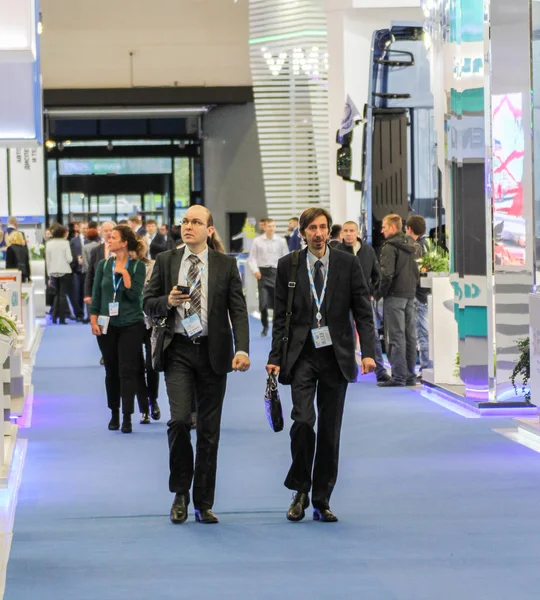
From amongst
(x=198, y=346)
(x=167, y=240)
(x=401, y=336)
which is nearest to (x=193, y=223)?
(x=198, y=346)

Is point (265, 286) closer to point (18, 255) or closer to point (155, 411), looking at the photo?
point (18, 255)

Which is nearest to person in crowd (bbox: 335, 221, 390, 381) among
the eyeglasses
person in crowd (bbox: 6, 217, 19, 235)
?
the eyeglasses

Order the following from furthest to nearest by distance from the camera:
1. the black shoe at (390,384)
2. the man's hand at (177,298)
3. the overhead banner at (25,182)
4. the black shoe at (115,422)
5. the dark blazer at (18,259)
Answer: the overhead banner at (25,182) < the dark blazer at (18,259) < the black shoe at (390,384) < the black shoe at (115,422) < the man's hand at (177,298)

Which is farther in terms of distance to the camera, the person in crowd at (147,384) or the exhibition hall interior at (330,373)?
the person in crowd at (147,384)

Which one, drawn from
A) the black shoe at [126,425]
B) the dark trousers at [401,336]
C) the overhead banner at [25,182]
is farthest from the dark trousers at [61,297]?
the black shoe at [126,425]

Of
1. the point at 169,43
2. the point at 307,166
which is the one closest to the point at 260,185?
the point at 169,43

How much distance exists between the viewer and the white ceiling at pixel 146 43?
2927 cm

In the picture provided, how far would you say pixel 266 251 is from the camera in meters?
17.3

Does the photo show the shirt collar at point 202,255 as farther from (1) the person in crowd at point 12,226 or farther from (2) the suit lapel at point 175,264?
(1) the person in crowd at point 12,226

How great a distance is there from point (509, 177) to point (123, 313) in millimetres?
2933

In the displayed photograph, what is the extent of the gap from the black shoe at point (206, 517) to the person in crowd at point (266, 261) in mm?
11164

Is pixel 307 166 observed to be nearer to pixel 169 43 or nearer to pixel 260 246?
pixel 260 246

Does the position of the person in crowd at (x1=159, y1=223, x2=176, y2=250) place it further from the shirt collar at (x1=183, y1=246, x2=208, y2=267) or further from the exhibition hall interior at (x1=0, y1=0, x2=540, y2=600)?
the shirt collar at (x1=183, y1=246, x2=208, y2=267)

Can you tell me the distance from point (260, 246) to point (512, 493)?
36.0ft
